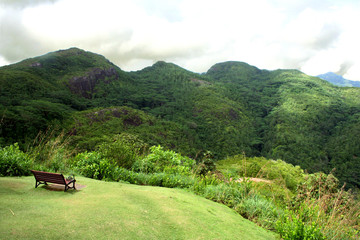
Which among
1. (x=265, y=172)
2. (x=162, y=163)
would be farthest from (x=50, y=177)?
(x=265, y=172)

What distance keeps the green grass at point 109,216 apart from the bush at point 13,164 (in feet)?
2.40

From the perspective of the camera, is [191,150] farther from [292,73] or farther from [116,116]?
[292,73]

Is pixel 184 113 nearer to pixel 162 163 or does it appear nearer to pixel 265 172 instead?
pixel 265 172

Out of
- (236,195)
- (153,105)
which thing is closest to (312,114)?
(153,105)

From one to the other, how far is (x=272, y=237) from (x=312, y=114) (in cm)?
12121

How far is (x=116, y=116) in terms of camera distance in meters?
67.0

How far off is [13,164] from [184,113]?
106m

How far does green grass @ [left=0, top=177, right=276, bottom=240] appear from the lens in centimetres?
279

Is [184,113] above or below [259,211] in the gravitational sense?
above

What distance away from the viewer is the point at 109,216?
3.29m

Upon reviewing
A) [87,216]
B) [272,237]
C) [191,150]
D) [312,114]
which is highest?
[312,114]

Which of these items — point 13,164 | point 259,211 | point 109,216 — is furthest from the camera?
point 13,164

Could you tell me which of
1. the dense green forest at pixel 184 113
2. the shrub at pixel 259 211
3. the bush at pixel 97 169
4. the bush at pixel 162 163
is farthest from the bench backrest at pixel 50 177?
the dense green forest at pixel 184 113

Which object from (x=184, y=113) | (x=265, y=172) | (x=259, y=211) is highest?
(x=184, y=113)
